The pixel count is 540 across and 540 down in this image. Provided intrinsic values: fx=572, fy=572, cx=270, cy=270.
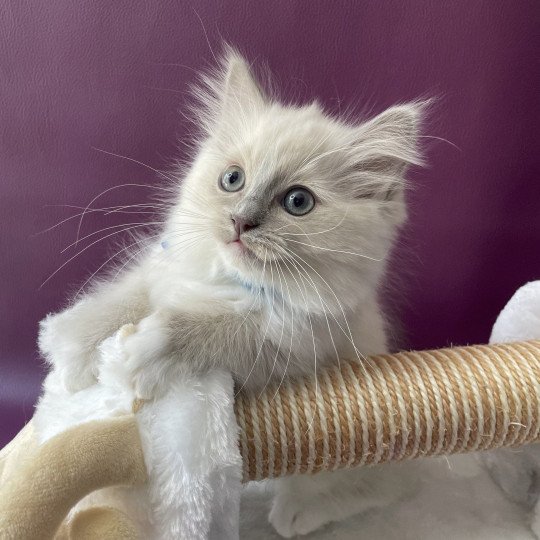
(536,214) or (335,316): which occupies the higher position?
(335,316)

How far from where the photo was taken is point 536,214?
1.62 m

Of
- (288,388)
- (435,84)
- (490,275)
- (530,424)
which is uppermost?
(435,84)

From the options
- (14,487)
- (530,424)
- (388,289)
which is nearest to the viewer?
(14,487)

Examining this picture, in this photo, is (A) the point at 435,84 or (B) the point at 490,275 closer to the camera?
(A) the point at 435,84

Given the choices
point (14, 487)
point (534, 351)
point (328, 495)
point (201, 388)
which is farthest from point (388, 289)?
point (14, 487)

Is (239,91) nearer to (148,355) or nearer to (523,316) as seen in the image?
(148,355)

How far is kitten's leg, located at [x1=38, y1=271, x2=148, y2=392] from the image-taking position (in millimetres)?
922

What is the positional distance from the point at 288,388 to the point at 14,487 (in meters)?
0.43

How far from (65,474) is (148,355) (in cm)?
21

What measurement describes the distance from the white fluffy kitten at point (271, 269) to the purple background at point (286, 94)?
1.36 feet

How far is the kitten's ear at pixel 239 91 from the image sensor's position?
45.5 inches

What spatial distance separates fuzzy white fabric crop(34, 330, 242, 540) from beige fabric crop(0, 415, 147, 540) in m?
0.03

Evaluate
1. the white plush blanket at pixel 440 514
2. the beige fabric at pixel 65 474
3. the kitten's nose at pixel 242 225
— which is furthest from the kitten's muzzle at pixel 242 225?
the white plush blanket at pixel 440 514

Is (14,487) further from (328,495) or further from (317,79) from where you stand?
(317,79)
